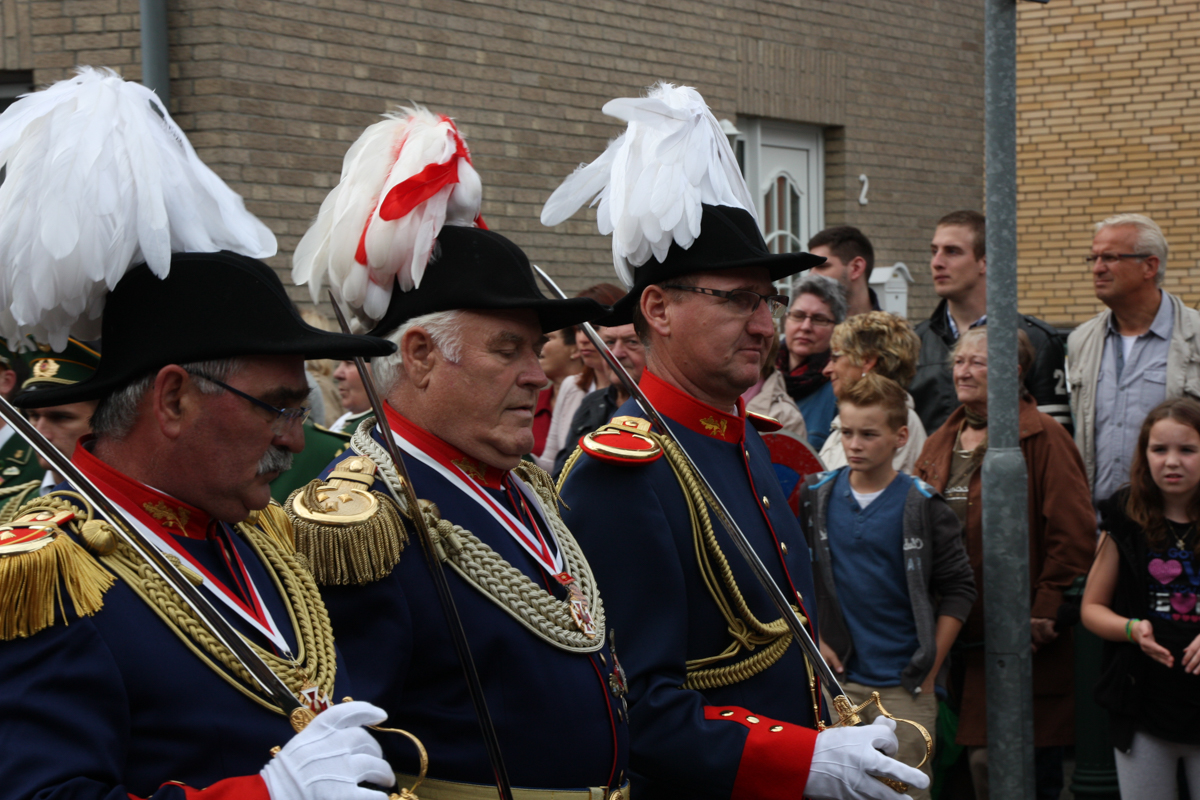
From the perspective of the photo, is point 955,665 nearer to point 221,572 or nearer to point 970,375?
point 970,375

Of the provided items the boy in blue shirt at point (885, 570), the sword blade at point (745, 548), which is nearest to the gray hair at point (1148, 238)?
the boy in blue shirt at point (885, 570)

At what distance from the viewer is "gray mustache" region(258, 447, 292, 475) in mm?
1946

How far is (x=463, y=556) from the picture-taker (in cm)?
223

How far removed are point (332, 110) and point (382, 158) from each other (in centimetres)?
522

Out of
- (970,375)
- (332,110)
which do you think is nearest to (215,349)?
(970,375)

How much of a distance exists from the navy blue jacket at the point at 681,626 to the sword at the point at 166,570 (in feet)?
2.63

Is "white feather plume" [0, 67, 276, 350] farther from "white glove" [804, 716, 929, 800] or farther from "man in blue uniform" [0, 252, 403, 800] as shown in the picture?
"white glove" [804, 716, 929, 800]

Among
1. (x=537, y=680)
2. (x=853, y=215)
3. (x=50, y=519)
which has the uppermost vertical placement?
(x=853, y=215)

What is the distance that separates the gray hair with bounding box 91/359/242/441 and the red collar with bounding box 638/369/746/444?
1.15m

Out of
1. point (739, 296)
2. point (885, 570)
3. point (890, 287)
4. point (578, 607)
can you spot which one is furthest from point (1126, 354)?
point (890, 287)

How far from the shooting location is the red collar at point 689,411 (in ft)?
9.22

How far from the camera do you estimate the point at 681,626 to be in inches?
96.8

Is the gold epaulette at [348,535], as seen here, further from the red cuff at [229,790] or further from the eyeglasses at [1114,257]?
the eyeglasses at [1114,257]

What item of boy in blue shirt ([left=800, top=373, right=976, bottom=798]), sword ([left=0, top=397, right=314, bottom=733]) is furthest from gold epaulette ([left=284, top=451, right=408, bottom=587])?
boy in blue shirt ([left=800, top=373, right=976, bottom=798])
